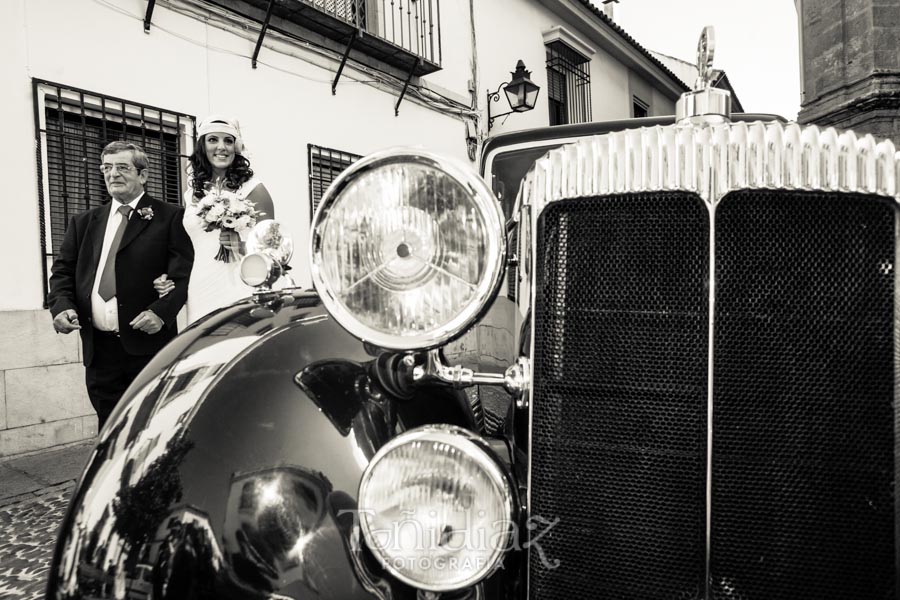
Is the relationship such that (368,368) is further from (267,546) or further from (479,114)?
(479,114)

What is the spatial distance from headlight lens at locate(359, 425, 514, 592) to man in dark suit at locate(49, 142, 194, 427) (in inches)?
76.4

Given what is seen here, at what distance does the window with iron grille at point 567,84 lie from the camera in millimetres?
10945

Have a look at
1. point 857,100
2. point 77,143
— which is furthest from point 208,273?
point 857,100

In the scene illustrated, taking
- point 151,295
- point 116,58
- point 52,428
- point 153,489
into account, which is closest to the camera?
point 153,489

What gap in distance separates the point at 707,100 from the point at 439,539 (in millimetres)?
888

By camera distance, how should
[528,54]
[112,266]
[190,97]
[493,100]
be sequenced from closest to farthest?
[112,266], [190,97], [493,100], [528,54]

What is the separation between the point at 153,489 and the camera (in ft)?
3.38

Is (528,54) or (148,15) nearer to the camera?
(148,15)

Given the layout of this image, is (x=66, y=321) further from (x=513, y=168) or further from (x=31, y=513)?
(x=513, y=168)

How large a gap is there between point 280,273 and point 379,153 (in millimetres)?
618

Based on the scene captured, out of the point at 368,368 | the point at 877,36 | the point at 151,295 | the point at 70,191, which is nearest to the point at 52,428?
the point at 70,191

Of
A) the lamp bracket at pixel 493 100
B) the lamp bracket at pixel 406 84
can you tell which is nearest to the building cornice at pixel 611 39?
the lamp bracket at pixel 493 100

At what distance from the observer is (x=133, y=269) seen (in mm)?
2623

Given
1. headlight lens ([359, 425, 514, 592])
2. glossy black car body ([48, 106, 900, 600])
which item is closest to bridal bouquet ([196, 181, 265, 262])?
glossy black car body ([48, 106, 900, 600])
